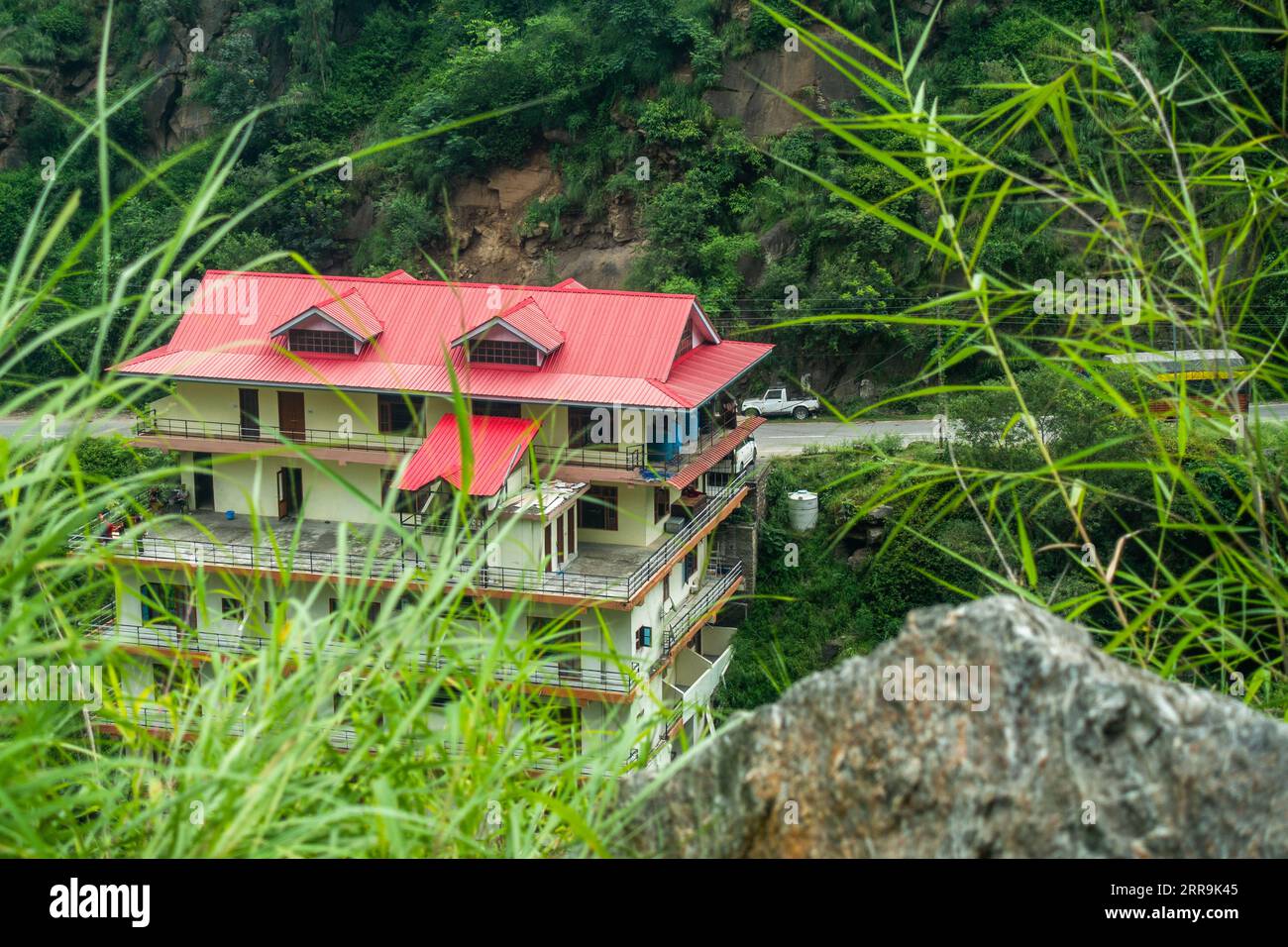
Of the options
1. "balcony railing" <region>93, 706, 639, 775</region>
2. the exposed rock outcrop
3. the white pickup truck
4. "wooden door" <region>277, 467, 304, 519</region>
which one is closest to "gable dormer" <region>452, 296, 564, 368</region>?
"wooden door" <region>277, 467, 304, 519</region>

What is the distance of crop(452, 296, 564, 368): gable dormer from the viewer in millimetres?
15734

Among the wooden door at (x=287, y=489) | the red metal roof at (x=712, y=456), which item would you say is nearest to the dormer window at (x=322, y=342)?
the wooden door at (x=287, y=489)

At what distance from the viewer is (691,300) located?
1658cm

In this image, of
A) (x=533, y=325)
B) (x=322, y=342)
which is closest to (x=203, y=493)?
(x=322, y=342)

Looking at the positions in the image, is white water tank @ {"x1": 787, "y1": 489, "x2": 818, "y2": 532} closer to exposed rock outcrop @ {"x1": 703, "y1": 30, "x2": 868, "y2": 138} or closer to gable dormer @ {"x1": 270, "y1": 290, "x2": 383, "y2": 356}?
gable dormer @ {"x1": 270, "y1": 290, "x2": 383, "y2": 356}

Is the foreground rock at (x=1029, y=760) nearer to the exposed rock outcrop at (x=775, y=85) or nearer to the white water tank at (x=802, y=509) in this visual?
the white water tank at (x=802, y=509)

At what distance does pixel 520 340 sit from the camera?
52.2 feet

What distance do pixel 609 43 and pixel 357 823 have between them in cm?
2550

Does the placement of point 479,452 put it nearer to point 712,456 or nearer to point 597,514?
point 597,514

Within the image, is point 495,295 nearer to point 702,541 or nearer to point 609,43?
point 702,541

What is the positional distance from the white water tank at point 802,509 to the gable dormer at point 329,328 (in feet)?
20.5

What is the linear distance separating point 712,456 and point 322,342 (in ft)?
16.4

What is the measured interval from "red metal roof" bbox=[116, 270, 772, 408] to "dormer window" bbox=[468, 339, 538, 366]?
139 mm

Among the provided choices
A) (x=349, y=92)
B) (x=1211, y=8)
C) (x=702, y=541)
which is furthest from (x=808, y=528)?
(x=349, y=92)
